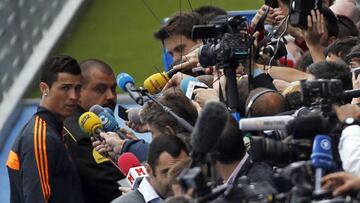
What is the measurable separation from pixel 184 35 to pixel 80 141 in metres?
1.07

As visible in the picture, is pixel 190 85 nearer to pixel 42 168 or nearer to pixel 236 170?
pixel 42 168

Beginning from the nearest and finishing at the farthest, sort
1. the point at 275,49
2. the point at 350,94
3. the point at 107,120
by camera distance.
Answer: the point at 350,94
the point at 107,120
the point at 275,49

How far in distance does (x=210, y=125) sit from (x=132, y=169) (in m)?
2.08

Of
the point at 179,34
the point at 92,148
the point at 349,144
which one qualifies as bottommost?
the point at 92,148

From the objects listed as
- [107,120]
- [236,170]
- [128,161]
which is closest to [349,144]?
→ [236,170]

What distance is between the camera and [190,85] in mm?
7988

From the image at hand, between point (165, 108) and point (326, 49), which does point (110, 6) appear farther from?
point (165, 108)

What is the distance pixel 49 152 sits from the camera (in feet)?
26.7

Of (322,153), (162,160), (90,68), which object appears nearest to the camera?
(322,153)

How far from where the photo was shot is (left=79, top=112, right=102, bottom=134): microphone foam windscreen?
8156mm

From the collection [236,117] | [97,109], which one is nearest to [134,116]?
[97,109]

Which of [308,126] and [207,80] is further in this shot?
[207,80]

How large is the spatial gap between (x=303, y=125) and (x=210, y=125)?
0.60 metres

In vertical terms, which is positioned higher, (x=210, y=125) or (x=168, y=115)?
(x=210, y=125)
